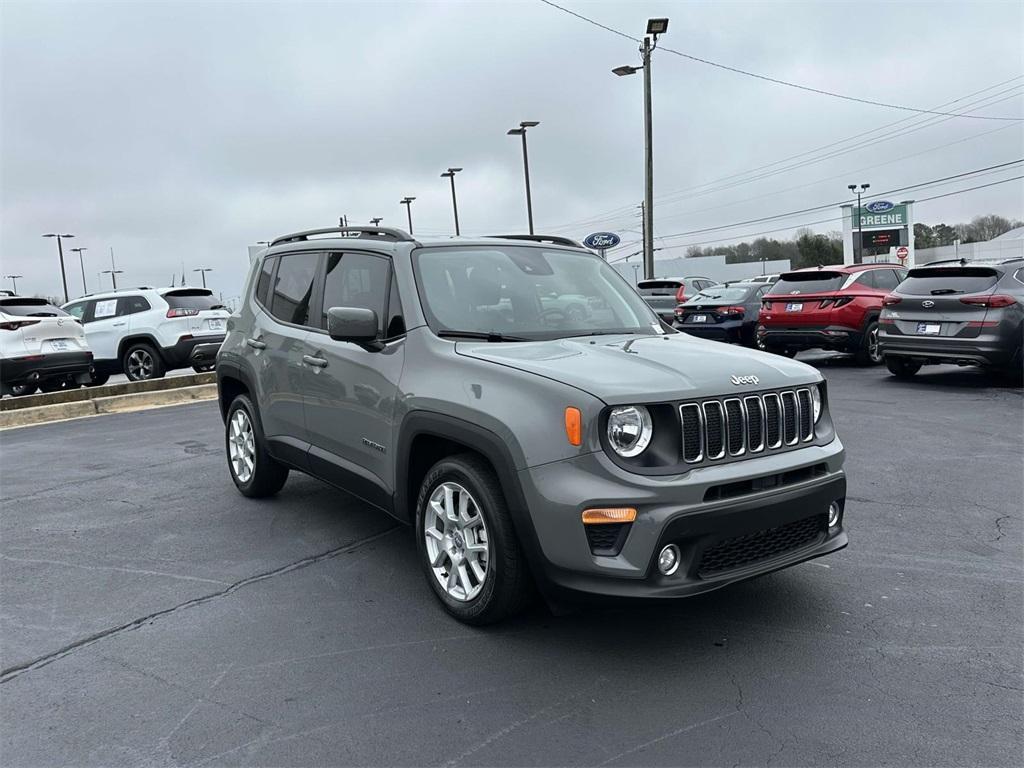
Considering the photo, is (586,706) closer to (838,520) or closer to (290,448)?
(838,520)

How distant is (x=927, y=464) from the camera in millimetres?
6914

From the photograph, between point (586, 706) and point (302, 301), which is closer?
point (586, 706)

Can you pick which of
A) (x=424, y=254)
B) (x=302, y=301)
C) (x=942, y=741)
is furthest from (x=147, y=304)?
(x=942, y=741)

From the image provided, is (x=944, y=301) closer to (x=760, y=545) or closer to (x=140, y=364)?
(x=760, y=545)

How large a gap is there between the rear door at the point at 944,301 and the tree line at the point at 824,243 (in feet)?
219

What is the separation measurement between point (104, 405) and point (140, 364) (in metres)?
3.13

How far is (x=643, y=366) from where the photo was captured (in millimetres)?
3746

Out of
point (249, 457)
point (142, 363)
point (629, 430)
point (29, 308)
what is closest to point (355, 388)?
point (629, 430)

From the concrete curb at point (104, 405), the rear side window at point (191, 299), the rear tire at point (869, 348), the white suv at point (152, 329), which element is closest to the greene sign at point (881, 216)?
the rear tire at point (869, 348)

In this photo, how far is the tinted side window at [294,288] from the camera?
5.45 metres

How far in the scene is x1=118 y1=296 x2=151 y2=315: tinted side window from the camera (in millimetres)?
14633

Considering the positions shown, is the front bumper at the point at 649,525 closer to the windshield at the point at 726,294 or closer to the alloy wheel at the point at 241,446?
the alloy wheel at the point at 241,446

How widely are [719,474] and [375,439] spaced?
1.91 metres

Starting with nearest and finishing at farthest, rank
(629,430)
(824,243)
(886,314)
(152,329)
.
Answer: (629,430) → (886,314) → (152,329) → (824,243)
